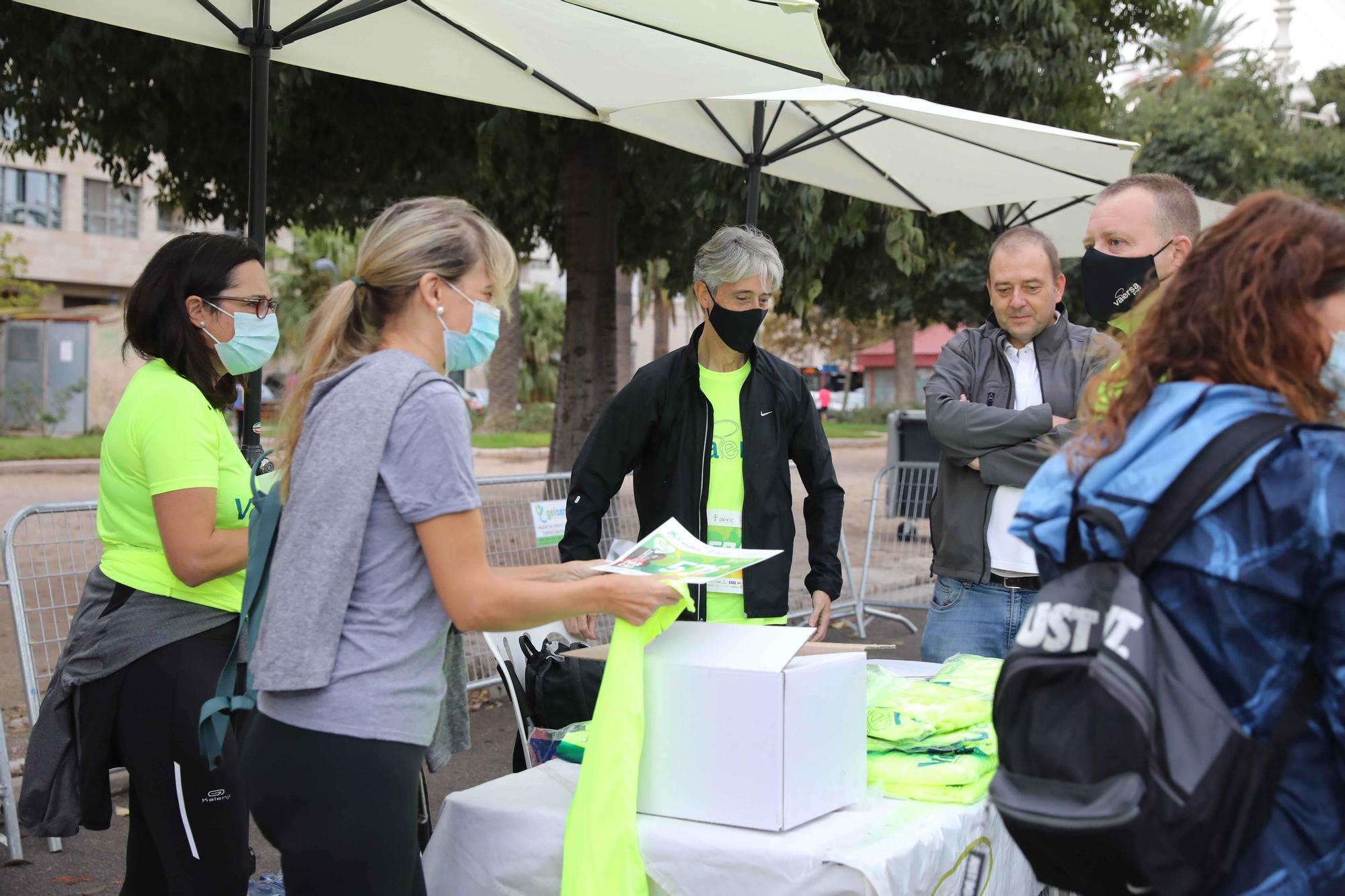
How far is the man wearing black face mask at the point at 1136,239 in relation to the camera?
309cm

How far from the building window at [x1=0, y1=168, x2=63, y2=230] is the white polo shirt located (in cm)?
4006

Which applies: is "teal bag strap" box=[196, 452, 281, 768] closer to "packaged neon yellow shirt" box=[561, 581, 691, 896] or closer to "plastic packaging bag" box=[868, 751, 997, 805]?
"packaged neon yellow shirt" box=[561, 581, 691, 896]

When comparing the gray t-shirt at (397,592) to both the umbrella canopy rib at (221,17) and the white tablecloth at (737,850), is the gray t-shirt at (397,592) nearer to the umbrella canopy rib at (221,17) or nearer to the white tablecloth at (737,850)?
the white tablecloth at (737,850)

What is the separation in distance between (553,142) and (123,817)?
5.97 meters

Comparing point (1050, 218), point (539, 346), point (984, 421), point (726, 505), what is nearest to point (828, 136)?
point (984, 421)

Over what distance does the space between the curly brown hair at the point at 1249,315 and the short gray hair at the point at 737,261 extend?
6.57 feet

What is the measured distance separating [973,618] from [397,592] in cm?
203

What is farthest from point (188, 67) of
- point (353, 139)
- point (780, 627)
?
point (780, 627)

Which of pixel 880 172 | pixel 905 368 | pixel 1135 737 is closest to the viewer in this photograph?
pixel 1135 737

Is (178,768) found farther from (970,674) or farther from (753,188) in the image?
(753,188)

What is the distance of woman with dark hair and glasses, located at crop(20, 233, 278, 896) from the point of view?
8.73ft

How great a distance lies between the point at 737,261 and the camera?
3625 millimetres

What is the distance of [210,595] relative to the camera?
279 cm

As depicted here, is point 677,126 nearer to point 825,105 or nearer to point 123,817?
point 825,105
